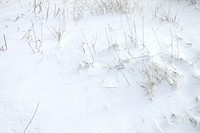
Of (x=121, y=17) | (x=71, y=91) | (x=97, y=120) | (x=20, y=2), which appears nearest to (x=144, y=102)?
(x=97, y=120)

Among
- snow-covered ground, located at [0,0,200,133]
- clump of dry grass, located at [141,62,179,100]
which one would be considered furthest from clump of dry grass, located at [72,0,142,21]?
clump of dry grass, located at [141,62,179,100]

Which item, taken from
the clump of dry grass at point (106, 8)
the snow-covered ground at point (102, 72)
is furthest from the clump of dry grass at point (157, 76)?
the clump of dry grass at point (106, 8)

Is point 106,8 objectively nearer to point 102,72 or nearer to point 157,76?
point 102,72

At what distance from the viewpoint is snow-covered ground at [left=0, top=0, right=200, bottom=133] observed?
1775mm

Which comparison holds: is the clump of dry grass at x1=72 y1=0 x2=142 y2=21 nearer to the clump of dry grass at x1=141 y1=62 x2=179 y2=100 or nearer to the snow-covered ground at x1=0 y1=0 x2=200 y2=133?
the snow-covered ground at x1=0 y1=0 x2=200 y2=133

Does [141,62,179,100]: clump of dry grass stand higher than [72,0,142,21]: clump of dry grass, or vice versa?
[72,0,142,21]: clump of dry grass

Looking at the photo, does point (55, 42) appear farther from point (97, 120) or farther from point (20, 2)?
point (20, 2)

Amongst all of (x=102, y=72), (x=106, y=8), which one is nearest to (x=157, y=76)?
(x=102, y=72)

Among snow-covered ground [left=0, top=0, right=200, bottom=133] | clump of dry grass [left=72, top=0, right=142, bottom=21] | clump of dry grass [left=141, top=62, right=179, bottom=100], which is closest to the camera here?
snow-covered ground [left=0, top=0, right=200, bottom=133]

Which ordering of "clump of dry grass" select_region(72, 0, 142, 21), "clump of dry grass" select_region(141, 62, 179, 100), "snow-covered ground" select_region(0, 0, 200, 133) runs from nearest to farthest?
1. "snow-covered ground" select_region(0, 0, 200, 133)
2. "clump of dry grass" select_region(141, 62, 179, 100)
3. "clump of dry grass" select_region(72, 0, 142, 21)

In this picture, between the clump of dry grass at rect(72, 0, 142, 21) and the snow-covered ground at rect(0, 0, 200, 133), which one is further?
the clump of dry grass at rect(72, 0, 142, 21)

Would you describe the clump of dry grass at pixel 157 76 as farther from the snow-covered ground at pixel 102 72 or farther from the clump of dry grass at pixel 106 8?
the clump of dry grass at pixel 106 8

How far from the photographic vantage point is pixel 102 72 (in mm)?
2191

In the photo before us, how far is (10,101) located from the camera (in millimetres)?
1931
